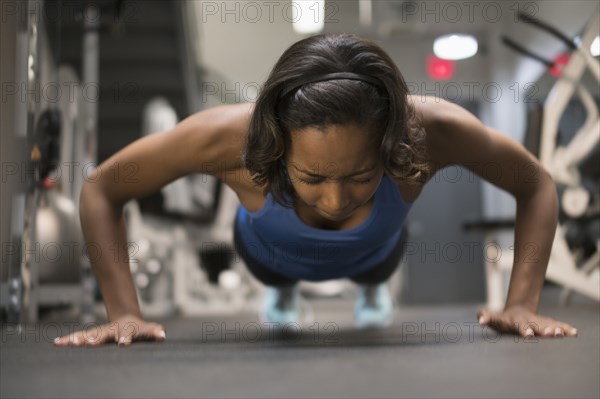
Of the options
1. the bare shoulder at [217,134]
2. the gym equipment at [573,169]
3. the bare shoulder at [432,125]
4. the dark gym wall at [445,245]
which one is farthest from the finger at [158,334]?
the dark gym wall at [445,245]

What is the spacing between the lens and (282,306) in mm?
1744

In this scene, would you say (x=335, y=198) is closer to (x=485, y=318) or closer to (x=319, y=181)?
(x=319, y=181)

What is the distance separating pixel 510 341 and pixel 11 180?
113 cm

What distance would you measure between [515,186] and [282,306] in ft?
2.45

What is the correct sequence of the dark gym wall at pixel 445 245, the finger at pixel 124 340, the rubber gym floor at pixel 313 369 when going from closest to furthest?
the rubber gym floor at pixel 313 369 → the finger at pixel 124 340 → the dark gym wall at pixel 445 245

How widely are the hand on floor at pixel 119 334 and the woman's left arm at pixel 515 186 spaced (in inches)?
23.6

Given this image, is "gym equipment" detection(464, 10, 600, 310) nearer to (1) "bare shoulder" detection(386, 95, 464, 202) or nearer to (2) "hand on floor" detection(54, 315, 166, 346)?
(1) "bare shoulder" detection(386, 95, 464, 202)

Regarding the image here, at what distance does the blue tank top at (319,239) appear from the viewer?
1.22 meters

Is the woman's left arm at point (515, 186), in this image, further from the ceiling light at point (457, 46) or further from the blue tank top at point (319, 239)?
the ceiling light at point (457, 46)

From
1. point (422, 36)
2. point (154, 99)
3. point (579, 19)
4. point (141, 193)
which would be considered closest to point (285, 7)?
point (154, 99)

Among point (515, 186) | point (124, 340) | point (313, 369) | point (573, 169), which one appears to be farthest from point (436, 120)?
point (573, 169)

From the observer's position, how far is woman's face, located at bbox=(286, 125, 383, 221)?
0.91 metres

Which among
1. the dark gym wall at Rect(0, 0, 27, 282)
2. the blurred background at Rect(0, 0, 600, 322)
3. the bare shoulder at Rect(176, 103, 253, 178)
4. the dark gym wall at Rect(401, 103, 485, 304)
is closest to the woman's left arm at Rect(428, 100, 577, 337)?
the bare shoulder at Rect(176, 103, 253, 178)

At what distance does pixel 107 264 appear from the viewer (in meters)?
1.18
